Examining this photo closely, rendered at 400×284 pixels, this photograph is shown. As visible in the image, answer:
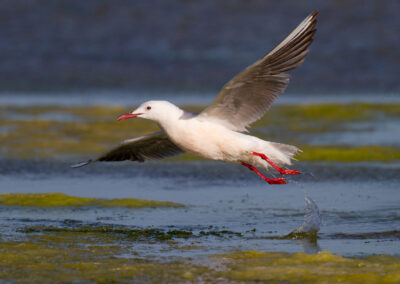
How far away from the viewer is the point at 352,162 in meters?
11.9

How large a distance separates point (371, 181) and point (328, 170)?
87 centimetres

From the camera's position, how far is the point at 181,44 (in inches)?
955

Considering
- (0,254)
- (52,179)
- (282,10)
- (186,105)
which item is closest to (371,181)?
(52,179)

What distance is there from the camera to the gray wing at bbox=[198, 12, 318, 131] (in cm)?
813

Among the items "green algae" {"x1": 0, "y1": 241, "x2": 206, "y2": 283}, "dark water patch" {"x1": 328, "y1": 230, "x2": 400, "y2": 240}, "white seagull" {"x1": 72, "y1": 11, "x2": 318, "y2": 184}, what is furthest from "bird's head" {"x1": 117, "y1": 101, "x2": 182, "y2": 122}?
"dark water patch" {"x1": 328, "y1": 230, "x2": 400, "y2": 240}

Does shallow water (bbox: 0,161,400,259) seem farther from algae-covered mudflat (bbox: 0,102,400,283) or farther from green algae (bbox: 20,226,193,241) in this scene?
green algae (bbox: 20,226,193,241)

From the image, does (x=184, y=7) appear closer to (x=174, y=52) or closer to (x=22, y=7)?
(x=174, y=52)

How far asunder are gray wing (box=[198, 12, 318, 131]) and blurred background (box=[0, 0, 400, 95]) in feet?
38.3

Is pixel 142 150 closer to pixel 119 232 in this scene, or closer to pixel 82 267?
pixel 119 232

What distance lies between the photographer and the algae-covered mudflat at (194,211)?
7.09 meters

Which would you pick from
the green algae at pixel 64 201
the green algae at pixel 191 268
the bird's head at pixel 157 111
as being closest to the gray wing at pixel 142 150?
the green algae at pixel 64 201

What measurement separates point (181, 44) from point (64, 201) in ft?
48.2

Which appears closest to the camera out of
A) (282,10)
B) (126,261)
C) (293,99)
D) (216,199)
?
(126,261)

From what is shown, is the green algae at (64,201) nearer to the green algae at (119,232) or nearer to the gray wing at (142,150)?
the gray wing at (142,150)
